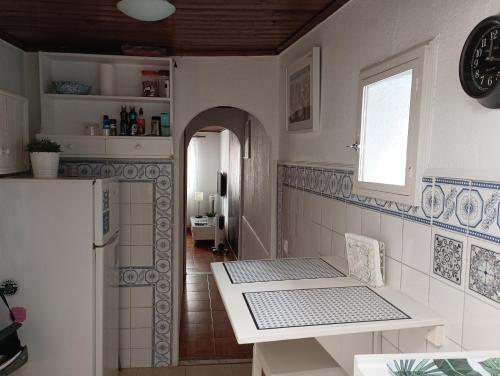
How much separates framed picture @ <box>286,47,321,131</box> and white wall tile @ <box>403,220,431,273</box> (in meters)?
0.98

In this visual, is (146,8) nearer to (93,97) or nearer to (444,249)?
(93,97)

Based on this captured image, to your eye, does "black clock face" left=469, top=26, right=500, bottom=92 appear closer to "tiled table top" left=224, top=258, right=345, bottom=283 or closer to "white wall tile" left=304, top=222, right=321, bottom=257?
"tiled table top" left=224, top=258, right=345, bottom=283

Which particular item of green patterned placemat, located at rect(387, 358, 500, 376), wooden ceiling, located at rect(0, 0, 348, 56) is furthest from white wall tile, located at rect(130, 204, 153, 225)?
green patterned placemat, located at rect(387, 358, 500, 376)

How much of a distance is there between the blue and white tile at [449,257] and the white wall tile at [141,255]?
220cm

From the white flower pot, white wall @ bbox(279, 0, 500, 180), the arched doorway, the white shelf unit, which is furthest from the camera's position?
the arched doorway

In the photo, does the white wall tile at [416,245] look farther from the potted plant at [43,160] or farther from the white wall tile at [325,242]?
the potted plant at [43,160]

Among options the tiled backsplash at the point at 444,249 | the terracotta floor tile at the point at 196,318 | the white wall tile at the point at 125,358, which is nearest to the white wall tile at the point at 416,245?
the tiled backsplash at the point at 444,249

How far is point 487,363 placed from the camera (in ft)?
2.81

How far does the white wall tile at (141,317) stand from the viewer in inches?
121

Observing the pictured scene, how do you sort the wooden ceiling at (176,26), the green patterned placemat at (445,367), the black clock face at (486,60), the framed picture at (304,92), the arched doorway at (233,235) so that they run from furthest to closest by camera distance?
the arched doorway at (233,235) < the framed picture at (304,92) < the wooden ceiling at (176,26) < the black clock face at (486,60) < the green patterned placemat at (445,367)

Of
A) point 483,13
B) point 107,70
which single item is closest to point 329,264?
point 483,13

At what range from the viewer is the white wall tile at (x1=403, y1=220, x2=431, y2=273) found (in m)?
1.31

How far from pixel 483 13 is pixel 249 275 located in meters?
1.11

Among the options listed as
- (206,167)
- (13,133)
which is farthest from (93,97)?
(206,167)
